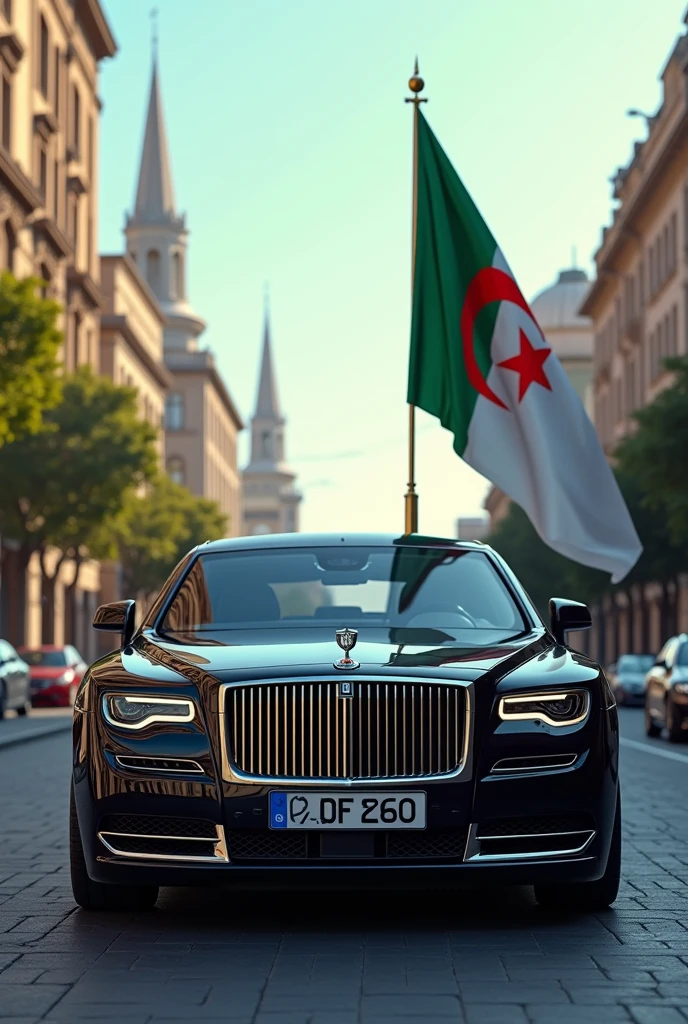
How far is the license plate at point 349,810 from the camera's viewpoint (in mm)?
6805

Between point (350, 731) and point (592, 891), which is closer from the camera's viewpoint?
point (350, 731)

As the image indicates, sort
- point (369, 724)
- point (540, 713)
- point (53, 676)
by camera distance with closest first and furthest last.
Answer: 1. point (369, 724)
2. point (540, 713)
3. point (53, 676)

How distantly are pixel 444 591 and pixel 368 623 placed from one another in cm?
50

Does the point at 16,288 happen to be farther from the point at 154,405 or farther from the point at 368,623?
the point at 154,405

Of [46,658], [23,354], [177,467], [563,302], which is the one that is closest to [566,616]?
[23,354]

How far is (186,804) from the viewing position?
272 inches

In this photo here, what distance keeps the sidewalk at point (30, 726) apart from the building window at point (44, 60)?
2617 cm

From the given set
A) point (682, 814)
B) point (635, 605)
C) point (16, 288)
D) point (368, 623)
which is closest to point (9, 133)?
point (16, 288)

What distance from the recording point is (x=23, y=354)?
30641 mm

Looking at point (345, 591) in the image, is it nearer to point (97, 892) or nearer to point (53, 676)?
point (97, 892)

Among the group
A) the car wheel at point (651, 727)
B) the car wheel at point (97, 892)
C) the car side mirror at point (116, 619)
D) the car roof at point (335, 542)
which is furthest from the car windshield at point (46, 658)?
the car wheel at point (97, 892)

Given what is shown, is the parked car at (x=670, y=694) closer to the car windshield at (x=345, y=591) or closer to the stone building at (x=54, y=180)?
the car windshield at (x=345, y=591)

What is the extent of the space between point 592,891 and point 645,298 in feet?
Result: 212

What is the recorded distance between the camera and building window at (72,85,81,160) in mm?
64750
